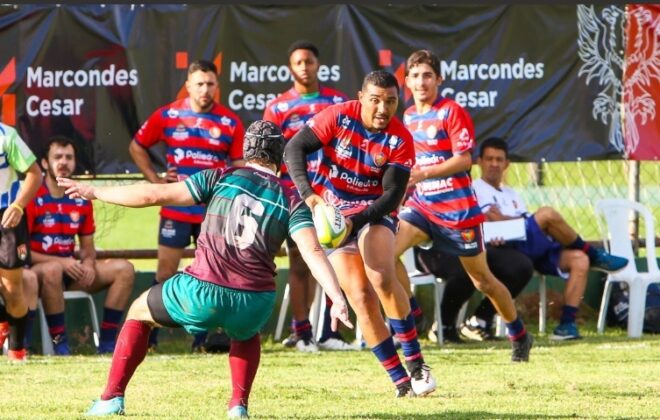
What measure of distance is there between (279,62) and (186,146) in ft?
4.87

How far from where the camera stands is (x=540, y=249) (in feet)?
38.9

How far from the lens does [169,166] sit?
11.1 metres

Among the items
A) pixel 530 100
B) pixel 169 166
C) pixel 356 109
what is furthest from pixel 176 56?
pixel 356 109

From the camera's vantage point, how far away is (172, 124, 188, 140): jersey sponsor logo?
36.1 ft

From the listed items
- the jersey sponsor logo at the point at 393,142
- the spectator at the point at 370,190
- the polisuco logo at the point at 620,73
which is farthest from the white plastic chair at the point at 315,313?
the jersey sponsor logo at the point at 393,142

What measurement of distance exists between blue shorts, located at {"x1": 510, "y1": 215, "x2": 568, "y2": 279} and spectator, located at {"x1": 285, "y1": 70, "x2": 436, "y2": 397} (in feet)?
12.2

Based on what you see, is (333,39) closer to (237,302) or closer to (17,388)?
(17,388)

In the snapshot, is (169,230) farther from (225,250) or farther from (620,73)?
(620,73)

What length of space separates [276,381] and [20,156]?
2629 mm

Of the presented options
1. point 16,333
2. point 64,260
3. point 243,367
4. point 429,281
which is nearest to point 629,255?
point 429,281

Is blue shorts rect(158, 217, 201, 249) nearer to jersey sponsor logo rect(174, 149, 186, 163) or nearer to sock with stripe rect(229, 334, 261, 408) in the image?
jersey sponsor logo rect(174, 149, 186, 163)

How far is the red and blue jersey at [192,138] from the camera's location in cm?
1098

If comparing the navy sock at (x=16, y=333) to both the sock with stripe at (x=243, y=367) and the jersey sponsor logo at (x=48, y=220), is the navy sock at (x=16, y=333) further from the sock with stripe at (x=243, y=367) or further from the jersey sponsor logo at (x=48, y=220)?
the sock with stripe at (x=243, y=367)

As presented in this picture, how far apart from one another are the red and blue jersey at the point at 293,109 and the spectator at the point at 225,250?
13.0 feet
